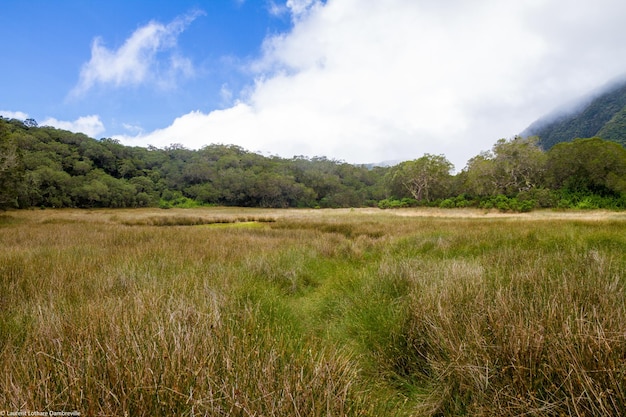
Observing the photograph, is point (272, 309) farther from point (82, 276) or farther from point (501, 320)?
point (82, 276)

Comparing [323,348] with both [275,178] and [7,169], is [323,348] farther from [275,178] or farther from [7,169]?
[275,178]

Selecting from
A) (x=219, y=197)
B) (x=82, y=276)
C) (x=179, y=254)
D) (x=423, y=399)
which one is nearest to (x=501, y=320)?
(x=423, y=399)

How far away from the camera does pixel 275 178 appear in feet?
230

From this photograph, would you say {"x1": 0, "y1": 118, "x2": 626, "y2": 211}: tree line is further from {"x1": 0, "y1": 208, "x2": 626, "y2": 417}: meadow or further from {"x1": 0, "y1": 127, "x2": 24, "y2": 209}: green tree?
{"x1": 0, "y1": 208, "x2": 626, "y2": 417}: meadow

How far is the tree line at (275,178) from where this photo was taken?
34.7 metres

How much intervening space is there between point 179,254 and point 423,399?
581 cm

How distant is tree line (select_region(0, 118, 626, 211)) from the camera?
3466 cm

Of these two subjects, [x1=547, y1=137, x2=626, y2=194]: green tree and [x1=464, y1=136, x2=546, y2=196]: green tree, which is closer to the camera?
[x1=547, y1=137, x2=626, y2=194]: green tree

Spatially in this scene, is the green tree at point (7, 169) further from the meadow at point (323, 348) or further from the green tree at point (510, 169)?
the green tree at point (510, 169)

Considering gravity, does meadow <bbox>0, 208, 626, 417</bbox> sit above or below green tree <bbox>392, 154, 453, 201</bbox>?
below

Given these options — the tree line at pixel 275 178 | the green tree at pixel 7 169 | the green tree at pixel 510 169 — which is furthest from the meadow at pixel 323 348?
the green tree at pixel 510 169

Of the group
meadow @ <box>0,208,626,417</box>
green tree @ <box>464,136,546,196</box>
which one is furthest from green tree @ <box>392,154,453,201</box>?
meadow @ <box>0,208,626,417</box>

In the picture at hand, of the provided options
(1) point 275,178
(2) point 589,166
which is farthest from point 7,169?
(2) point 589,166

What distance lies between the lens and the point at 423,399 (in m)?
1.87
